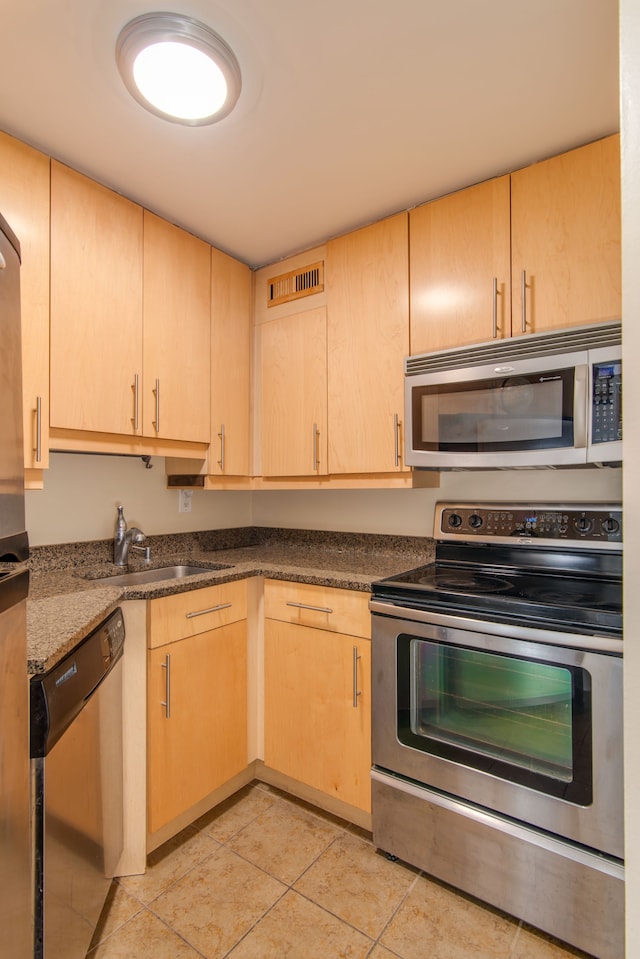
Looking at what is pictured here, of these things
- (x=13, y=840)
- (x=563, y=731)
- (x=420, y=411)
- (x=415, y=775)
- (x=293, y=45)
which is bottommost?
(x=415, y=775)

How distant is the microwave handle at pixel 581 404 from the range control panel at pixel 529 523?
327 mm

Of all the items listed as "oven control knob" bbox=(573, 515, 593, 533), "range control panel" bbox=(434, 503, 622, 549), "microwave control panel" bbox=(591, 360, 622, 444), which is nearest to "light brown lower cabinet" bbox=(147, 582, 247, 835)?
"range control panel" bbox=(434, 503, 622, 549)

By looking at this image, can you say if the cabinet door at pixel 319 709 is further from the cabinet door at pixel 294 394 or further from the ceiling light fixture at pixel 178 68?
the ceiling light fixture at pixel 178 68

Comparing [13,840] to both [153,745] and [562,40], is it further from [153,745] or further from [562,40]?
[562,40]

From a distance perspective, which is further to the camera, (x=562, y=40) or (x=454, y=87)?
(x=454, y=87)

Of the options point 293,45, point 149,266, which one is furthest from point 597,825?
point 149,266

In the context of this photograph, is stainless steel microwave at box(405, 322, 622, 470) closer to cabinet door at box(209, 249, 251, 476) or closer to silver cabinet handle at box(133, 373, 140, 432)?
cabinet door at box(209, 249, 251, 476)

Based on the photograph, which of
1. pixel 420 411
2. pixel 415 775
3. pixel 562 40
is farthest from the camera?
pixel 420 411

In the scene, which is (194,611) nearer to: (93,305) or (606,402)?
(93,305)

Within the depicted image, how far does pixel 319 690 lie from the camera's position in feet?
6.10

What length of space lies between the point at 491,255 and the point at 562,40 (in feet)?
1.98

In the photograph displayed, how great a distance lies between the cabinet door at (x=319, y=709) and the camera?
175cm

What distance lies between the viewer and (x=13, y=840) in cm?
63

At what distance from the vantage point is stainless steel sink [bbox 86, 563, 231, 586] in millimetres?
A: 1982
